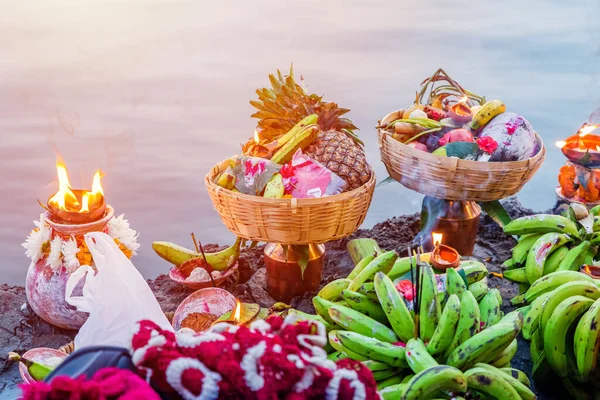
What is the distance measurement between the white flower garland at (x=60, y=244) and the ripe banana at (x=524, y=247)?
84.1 inches

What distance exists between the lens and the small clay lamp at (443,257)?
225cm

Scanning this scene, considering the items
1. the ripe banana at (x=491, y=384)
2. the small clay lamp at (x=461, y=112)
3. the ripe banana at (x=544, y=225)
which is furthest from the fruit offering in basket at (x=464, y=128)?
the ripe banana at (x=491, y=384)

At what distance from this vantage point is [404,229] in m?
4.30

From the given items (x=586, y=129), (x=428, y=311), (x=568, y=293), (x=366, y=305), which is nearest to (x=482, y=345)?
(x=428, y=311)

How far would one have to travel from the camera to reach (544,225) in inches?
115

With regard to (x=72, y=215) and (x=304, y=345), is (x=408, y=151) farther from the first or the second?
Answer: (x=304, y=345)

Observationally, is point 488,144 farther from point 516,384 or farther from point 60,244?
point 60,244

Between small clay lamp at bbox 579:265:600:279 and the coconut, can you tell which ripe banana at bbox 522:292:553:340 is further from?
the coconut

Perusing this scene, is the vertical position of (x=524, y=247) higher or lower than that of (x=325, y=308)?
lower

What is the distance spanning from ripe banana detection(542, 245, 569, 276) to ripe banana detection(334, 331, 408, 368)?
1439 mm

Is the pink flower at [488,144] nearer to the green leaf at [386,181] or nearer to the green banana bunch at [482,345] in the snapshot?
the green leaf at [386,181]

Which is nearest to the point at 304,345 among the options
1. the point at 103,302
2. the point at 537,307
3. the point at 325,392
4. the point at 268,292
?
the point at 325,392

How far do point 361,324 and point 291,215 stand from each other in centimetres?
111

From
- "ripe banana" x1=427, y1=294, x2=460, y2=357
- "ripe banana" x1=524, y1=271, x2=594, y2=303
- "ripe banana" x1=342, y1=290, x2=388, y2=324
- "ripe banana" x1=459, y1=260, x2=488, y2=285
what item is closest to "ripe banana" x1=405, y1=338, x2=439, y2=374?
"ripe banana" x1=427, y1=294, x2=460, y2=357
